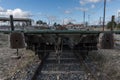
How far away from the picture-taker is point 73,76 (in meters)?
4.65

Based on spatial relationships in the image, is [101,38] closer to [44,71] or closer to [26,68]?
[44,71]

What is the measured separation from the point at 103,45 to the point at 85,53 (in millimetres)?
1938

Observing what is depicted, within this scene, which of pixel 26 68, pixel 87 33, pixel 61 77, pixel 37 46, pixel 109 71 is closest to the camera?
pixel 61 77

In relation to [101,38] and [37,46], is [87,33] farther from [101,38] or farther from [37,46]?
[37,46]

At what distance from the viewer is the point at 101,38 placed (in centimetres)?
590

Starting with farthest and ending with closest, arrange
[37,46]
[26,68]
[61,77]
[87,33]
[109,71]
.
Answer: [37,46], [87,33], [26,68], [109,71], [61,77]

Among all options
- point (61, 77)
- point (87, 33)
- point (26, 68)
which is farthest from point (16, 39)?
point (87, 33)

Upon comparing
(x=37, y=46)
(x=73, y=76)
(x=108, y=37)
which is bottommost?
(x=73, y=76)

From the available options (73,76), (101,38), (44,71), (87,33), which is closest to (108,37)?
(101,38)

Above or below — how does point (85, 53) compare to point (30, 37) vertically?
below

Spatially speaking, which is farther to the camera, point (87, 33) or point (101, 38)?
point (87, 33)

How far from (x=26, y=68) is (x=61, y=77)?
1594 millimetres

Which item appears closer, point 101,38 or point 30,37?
point 101,38

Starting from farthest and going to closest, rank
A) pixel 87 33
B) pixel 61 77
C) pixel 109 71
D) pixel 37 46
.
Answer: pixel 37 46 < pixel 87 33 < pixel 109 71 < pixel 61 77
